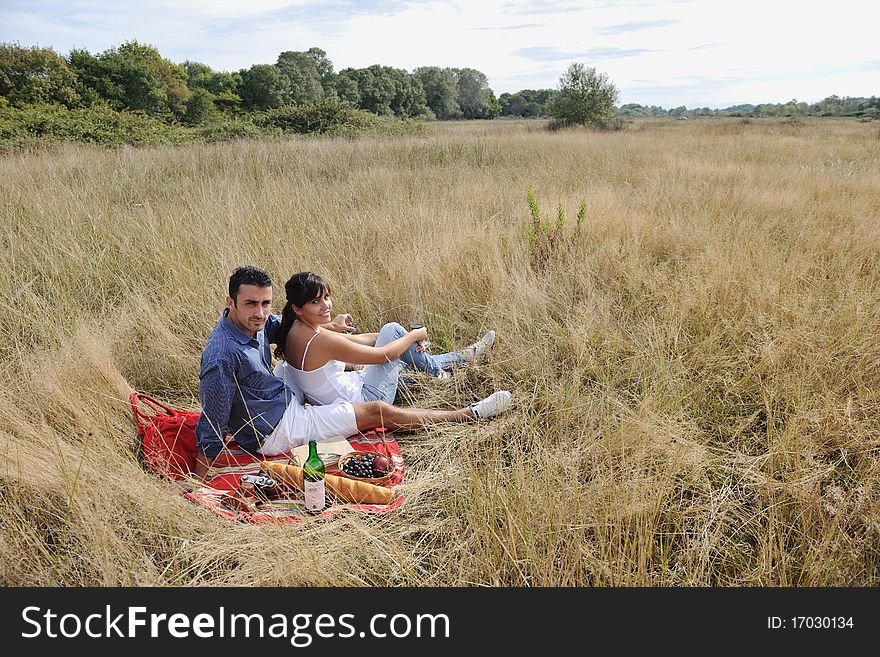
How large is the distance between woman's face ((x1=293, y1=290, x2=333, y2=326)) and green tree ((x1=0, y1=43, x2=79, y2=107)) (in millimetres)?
24054

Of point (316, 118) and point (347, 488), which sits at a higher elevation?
point (316, 118)

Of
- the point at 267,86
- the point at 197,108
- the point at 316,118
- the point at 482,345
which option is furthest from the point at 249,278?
the point at 267,86

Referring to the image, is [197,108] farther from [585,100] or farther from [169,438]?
[169,438]

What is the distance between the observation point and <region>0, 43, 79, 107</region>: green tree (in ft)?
71.6

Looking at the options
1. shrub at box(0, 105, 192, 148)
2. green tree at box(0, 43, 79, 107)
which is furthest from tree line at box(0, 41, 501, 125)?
shrub at box(0, 105, 192, 148)

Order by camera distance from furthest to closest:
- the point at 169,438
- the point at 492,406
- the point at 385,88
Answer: the point at 385,88 < the point at 492,406 < the point at 169,438

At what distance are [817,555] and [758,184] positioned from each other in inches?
303

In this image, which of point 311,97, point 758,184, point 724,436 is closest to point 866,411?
point 724,436

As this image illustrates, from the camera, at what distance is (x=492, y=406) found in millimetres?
3076

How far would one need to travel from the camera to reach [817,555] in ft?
6.64

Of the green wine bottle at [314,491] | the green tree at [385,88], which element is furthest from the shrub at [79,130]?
the green tree at [385,88]

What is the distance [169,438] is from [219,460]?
0.28 m

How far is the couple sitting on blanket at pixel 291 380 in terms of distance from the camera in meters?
2.66

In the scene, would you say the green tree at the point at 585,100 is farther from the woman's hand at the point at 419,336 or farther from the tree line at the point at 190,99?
the woman's hand at the point at 419,336
